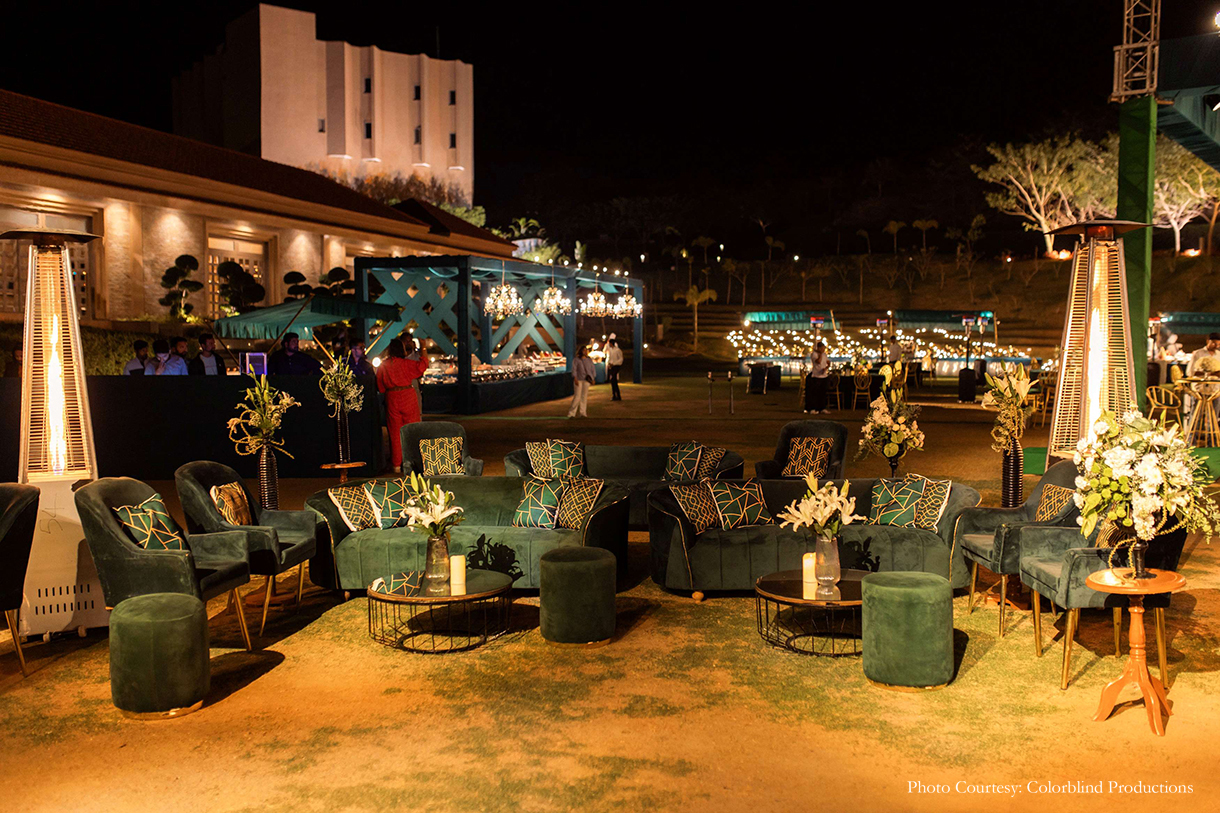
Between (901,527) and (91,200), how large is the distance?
18333 mm

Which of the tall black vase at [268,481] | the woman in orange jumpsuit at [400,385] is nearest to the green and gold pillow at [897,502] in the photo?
the tall black vase at [268,481]

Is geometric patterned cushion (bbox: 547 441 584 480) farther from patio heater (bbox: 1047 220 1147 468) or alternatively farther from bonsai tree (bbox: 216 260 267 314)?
bonsai tree (bbox: 216 260 267 314)

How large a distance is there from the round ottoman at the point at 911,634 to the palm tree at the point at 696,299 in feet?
118

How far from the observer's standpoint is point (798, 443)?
309 inches

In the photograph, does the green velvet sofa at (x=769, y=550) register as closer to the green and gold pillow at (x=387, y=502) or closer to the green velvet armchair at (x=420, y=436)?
the green and gold pillow at (x=387, y=502)

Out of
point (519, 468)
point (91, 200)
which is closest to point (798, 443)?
point (519, 468)

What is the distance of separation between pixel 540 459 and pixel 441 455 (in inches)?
37.3

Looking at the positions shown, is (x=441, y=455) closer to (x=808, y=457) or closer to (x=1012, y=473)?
(x=808, y=457)

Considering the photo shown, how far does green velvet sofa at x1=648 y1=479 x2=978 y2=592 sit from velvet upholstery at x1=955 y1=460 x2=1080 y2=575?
12 cm

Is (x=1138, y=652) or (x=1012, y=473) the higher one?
(x=1012, y=473)

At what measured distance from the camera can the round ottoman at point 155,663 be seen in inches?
170

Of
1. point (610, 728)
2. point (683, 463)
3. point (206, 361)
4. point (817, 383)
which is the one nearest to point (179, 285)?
point (206, 361)

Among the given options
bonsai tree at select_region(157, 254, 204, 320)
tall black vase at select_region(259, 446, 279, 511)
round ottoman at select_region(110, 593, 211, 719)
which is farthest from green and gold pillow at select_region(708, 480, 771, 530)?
bonsai tree at select_region(157, 254, 204, 320)

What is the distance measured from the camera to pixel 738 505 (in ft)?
20.9
